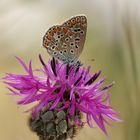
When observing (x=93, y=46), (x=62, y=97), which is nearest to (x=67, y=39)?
(x=62, y=97)

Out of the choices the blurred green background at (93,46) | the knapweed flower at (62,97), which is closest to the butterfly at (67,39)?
the knapweed flower at (62,97)

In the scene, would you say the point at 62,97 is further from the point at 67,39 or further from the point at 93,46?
the point at 93,46

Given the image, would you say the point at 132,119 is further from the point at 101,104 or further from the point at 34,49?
the point at 34,49

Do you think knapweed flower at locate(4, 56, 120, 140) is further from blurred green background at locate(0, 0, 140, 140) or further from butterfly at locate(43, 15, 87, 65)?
blurred green background at locate(0, 0, 140, 140)

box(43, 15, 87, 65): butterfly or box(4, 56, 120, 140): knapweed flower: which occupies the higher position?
box(43, 15, 87, 65): butterfly

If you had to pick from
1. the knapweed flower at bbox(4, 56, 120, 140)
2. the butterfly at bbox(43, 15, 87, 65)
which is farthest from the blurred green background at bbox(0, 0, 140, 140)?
the butterfly at bbox(43, 15, 87, 65)

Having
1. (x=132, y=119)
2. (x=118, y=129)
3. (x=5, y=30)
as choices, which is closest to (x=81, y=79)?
(x=132, y=119)
